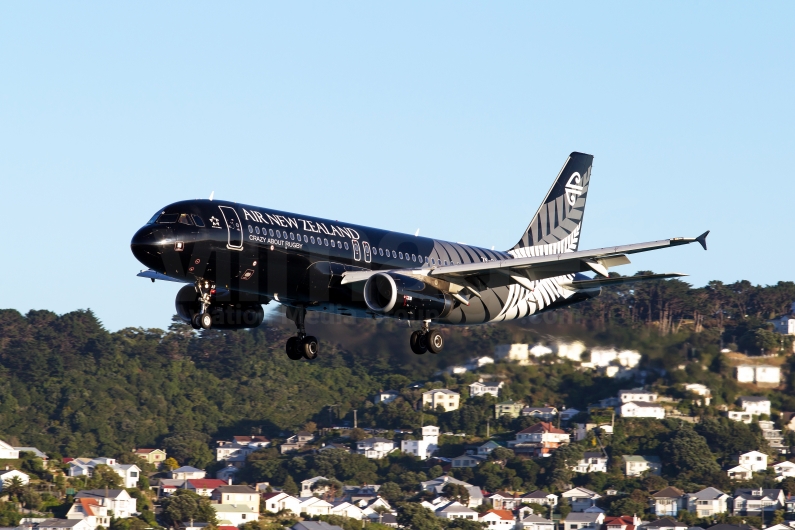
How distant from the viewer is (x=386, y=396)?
156250 millimetres

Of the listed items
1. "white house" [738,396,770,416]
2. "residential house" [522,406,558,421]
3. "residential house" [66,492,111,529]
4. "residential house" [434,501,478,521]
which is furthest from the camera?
"residential house" [522,406,558,421]

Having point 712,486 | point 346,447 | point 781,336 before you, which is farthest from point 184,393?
point 781,336

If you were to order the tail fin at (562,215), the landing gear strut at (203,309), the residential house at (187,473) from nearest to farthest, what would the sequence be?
1. the landing gear strut at (203,309)
2. the tail fin at (562,215)
3. the residential house at (187,473)

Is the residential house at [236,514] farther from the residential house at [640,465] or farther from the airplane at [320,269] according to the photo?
the airplane at [320,269]

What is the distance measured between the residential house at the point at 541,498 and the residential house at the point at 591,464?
7.83m

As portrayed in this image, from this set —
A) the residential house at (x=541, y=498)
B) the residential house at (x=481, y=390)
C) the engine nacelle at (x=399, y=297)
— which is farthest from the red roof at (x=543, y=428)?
the engine nacelle at (x=399, y=297)

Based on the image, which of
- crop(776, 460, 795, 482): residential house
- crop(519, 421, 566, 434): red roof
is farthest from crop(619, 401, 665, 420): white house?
crop(776, 460, 795, 482): residential house

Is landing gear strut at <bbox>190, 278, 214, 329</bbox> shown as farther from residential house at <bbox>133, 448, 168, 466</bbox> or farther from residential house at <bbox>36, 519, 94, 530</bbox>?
residential house at <bbox>133, 448, 168, 466</bbox>

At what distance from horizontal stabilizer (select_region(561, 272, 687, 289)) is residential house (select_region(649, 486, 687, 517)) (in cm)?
7660

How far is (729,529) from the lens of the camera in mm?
115625

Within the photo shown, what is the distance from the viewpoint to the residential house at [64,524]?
106 metres

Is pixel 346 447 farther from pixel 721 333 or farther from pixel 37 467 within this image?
pixel 721 333

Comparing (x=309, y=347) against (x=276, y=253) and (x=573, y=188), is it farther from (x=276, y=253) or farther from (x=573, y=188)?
(x=573, y=188)

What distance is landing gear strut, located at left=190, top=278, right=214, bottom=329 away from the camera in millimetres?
46312
